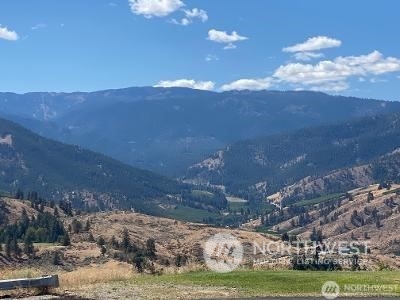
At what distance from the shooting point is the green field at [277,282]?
2627 centimetres

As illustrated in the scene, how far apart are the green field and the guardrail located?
16.6 ft

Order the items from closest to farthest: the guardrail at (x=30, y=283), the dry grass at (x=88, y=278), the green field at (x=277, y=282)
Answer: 1. the guardrail at (x=30, y=283)
2. the green field at (x=277, y=282)
3. the dry grass at (x=88, y=278)

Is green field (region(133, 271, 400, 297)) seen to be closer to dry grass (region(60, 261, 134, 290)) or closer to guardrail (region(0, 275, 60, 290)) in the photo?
dry grass (region(60, 261, 134, 290))

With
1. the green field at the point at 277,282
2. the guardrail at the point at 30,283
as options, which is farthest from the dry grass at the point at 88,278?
the guardrail at the point at 30,283

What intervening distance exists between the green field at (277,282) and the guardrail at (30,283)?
5069 millimetres

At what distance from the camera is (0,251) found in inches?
3971

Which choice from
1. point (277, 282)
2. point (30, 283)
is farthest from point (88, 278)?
point (277, 282)

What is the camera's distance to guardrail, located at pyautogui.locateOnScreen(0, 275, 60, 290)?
938 inches

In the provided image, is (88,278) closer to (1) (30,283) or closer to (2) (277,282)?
(1) (30,283)

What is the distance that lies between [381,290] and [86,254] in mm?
79030

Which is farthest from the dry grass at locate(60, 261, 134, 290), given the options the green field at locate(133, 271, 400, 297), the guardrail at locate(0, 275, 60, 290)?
the guardrail at locate(0, 275, 60, 290)

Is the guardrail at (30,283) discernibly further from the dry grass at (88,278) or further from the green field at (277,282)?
the green field at (277,282)

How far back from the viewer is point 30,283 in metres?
24.2

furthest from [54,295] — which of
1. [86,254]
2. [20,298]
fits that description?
[86,254]
